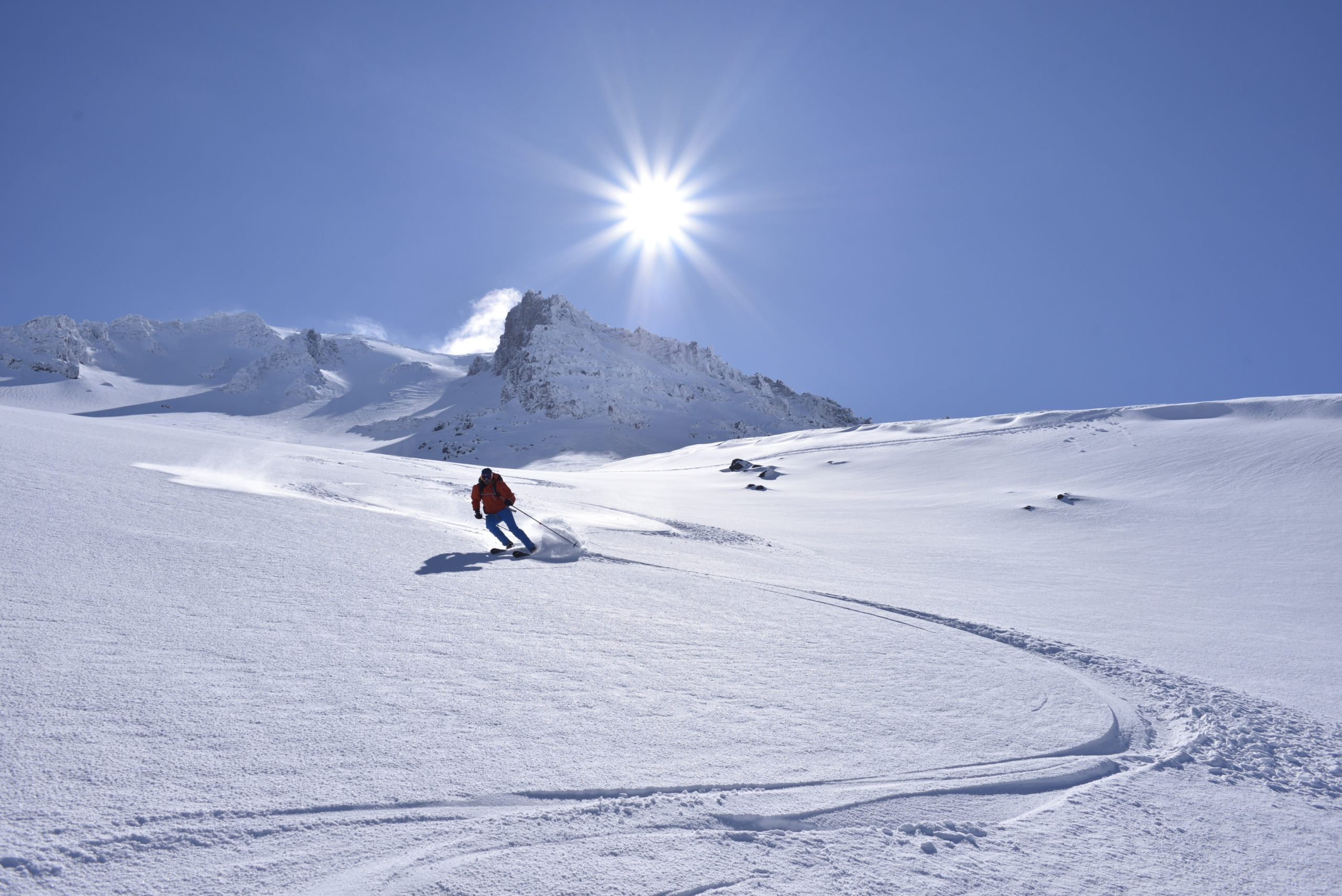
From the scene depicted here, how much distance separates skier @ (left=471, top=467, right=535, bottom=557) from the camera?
860 cm

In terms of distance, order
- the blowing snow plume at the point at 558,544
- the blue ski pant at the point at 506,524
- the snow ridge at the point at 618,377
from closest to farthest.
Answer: the blowing snow plume at the point at 558,544 < the blue ski pant at the point at 506,524 < the snow ridge at the point at 618,377

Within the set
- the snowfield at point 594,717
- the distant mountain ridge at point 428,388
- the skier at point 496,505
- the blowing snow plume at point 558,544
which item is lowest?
the snowfield at point 594,717

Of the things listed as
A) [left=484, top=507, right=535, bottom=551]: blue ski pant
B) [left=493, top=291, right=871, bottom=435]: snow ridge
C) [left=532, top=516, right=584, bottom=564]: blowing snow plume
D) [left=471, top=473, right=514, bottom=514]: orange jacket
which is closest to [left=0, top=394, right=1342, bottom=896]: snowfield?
[left=532, top=516, right=584, bottom=564]: blowing snow plume

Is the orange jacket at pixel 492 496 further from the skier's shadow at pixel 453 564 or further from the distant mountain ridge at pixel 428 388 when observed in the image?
the distant mountain ridge at pixel 428 388

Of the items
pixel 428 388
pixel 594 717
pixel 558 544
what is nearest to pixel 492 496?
pixel 558 544

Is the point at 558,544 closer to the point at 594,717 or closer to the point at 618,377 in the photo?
the point at 594,717

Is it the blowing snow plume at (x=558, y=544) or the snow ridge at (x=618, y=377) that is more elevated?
the snow ridge at (x=618, y=377)

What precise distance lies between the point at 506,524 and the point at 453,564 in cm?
192

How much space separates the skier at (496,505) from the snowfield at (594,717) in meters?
0.31

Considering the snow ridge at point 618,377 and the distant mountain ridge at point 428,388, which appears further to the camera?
the snow ridge at point 618,377

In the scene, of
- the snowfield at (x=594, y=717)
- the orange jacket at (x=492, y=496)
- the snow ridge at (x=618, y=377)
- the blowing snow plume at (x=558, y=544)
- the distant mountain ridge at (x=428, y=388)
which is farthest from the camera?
the snow ridge at (x=618, y=377)

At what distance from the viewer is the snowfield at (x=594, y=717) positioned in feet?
8.07

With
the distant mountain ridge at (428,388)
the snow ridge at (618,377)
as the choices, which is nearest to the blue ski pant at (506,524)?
the distant mountain ridge at (428,388)

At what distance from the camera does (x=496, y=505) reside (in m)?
8.80
